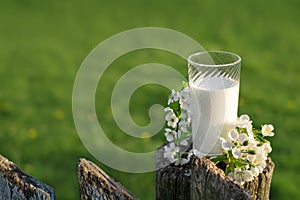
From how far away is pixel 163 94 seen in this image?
5.12 metres

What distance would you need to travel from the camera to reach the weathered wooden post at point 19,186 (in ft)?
5.03

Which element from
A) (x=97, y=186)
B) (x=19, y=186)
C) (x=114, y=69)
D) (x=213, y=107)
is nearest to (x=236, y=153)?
(x=213, y=107)

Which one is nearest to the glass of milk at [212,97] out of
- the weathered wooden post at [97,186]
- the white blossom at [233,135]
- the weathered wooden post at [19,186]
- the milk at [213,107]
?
the milk at [213,107]

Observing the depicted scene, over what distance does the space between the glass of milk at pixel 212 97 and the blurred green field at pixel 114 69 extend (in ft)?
6.28

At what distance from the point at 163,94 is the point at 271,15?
10.3 ft

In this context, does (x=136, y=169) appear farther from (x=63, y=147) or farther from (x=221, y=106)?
(x=221, y=106)

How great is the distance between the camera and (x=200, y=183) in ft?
5.16

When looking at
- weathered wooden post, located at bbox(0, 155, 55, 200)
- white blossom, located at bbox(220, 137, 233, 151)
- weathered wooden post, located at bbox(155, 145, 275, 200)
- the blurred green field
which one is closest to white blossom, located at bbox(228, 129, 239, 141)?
white blossom, located at bbox(220, 137, 233, 151)

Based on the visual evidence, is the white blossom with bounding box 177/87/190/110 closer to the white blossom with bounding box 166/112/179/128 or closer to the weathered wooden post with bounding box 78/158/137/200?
the white blossom with bounding box 166/112/179/128

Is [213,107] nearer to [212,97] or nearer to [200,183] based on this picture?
[212,97]

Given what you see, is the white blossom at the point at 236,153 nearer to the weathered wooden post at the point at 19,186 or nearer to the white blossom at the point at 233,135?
the white blossom at the point at 233,135

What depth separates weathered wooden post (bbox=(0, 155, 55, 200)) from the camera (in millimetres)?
1534

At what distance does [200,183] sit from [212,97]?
38 centimetres

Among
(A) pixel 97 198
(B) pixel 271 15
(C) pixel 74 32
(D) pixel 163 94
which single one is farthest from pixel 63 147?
(B) pixel 271 15
